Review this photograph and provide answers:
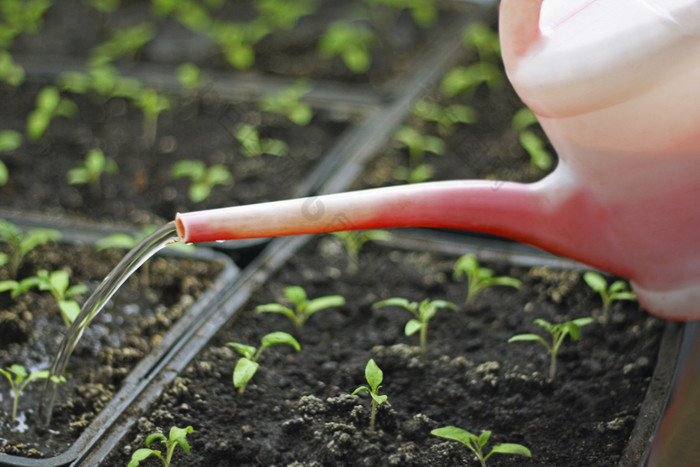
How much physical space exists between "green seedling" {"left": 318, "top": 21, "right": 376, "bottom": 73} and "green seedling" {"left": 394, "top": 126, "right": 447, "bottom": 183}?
0.37 m

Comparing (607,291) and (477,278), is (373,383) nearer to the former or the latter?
(477,278)

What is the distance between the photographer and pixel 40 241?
1476 mm

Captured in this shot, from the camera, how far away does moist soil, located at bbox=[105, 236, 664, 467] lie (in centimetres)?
106

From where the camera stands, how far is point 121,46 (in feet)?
7.51

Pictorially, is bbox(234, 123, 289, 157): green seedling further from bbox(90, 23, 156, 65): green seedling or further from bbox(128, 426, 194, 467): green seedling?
bbox(128, 426, 194, 467): green seedling

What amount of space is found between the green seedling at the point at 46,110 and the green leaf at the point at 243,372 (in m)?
1.02

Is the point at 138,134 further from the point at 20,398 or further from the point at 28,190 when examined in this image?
the point at 20,398

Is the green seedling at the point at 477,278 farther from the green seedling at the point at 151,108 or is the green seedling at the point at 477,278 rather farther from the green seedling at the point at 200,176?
the green seedling at the point at 151,108

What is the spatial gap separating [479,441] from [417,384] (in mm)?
194

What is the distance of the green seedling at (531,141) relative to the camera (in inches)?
65.9

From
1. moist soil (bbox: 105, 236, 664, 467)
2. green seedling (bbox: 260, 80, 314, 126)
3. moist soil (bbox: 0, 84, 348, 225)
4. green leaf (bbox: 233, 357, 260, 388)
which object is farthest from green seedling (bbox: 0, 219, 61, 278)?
green seedling (bbox: 260, 80, 314, 126)

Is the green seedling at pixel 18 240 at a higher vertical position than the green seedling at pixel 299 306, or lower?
higher

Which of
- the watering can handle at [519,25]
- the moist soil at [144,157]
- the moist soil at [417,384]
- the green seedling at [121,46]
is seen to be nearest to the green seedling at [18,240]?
the moist soil at [144,157]

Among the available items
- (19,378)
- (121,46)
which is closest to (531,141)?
(19,378)
